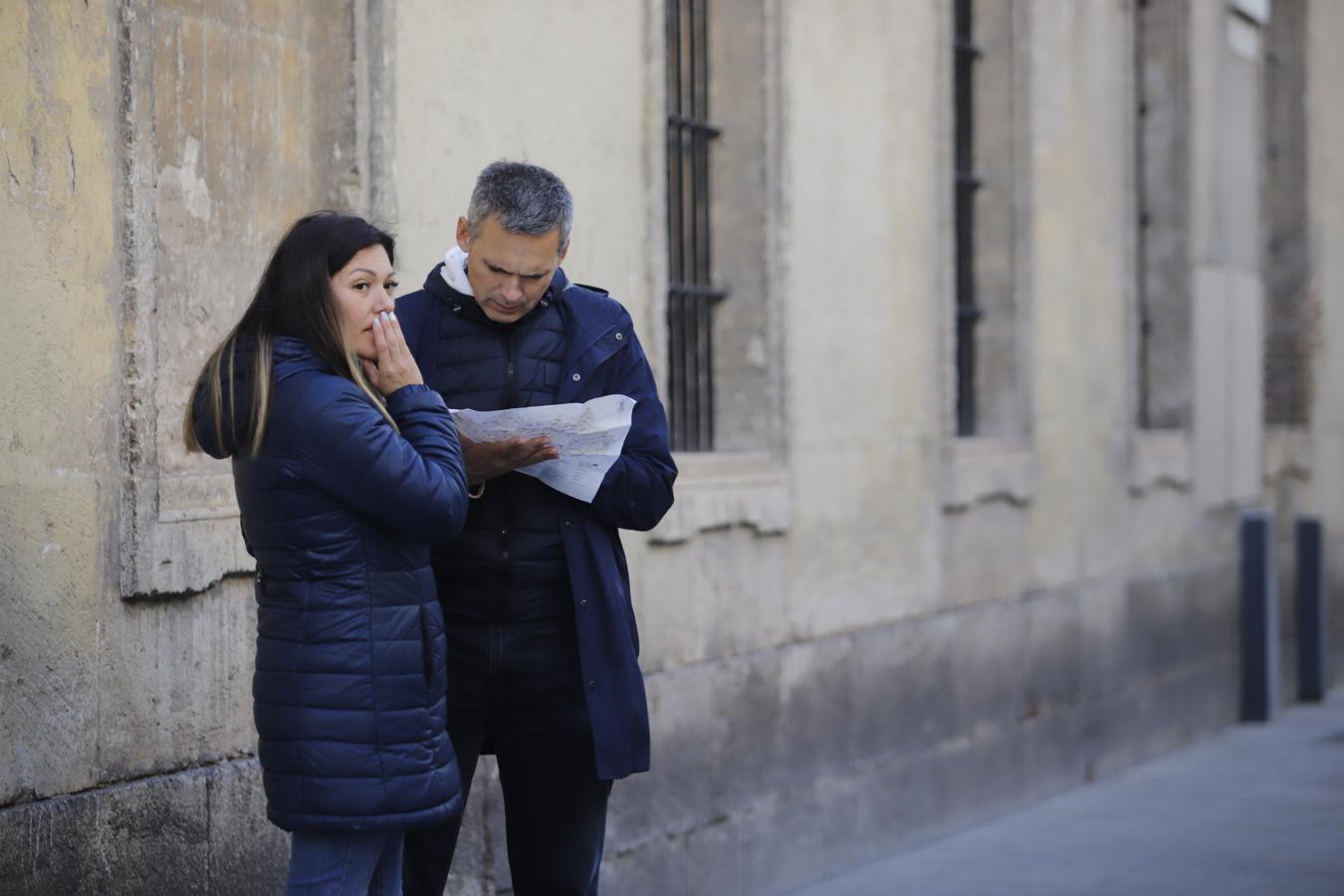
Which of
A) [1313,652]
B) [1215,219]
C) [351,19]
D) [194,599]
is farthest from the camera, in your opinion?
[1313,652]

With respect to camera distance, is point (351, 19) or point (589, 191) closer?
point (351, 19)

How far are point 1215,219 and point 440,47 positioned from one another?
7.62 meters

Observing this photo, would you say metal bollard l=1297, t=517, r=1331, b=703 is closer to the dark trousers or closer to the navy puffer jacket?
the dark trousers

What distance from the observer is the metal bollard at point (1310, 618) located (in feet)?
44.0

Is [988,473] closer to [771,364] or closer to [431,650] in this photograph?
[771,364]

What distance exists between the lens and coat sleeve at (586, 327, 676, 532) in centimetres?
425

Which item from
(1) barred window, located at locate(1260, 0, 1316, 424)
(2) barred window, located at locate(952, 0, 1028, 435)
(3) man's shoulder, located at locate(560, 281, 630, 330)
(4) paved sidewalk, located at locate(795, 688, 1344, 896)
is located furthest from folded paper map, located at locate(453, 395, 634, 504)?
(1) barred window, located at locate(1260, 0, 1316, 424)

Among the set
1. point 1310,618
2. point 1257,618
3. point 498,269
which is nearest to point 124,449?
point 498,269

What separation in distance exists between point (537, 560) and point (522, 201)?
69 cm

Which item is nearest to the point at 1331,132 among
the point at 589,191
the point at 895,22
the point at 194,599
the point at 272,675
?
the point at 895,22

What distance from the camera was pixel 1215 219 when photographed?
12539mm

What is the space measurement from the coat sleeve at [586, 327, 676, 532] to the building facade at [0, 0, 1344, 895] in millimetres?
1202

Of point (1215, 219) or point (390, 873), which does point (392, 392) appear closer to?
point (390, 873)

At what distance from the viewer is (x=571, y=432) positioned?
4160 mm
